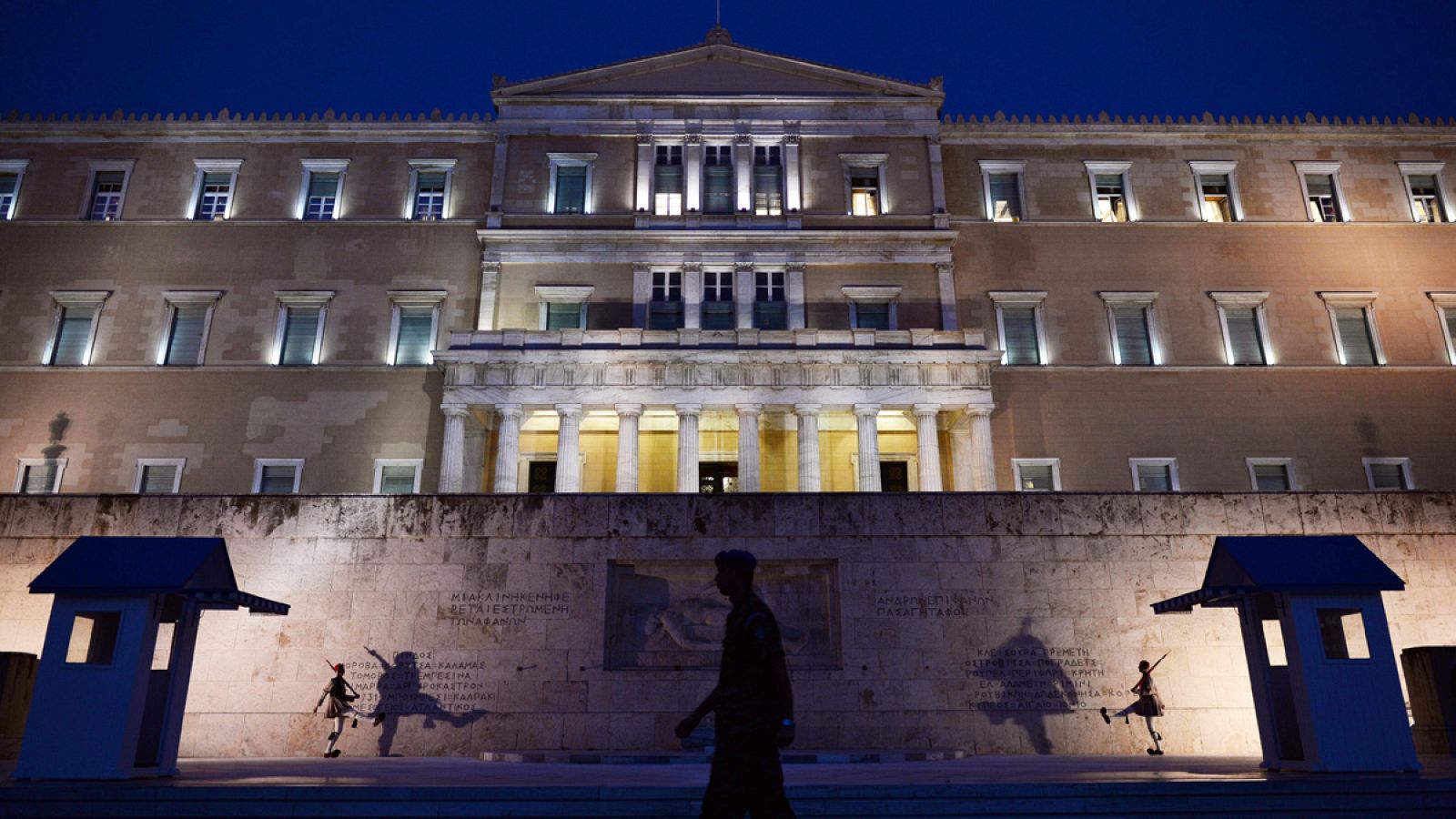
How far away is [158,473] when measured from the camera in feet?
108

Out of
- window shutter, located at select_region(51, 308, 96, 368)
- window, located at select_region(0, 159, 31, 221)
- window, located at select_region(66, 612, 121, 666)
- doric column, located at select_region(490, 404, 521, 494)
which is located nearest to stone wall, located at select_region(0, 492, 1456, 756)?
window, located at select_region(66, 612, 121, 666)

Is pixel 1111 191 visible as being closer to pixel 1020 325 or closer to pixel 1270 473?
pixel 1020 325

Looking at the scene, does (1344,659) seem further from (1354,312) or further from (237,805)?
(1354,312)

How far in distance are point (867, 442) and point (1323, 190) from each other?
21697mm

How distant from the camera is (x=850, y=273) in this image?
35.5m

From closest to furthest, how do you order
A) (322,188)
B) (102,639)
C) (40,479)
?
(102,639)
(40,479)
(322,188)

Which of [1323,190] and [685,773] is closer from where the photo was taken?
[685,773]

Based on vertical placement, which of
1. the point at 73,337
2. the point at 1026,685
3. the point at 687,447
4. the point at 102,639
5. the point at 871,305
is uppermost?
the point at 871,305

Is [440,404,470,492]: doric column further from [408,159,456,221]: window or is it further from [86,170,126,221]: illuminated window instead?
[86,170,126,221]: illuminated window

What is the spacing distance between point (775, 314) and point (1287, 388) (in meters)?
18.0

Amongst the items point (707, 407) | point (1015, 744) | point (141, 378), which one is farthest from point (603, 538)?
point (141, 378)

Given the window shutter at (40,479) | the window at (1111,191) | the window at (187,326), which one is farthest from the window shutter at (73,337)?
the window at (1111,191)

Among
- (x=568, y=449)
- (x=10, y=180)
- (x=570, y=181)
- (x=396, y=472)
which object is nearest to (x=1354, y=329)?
(x=568, y=449)

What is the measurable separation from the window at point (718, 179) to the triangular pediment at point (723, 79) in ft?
7.46
